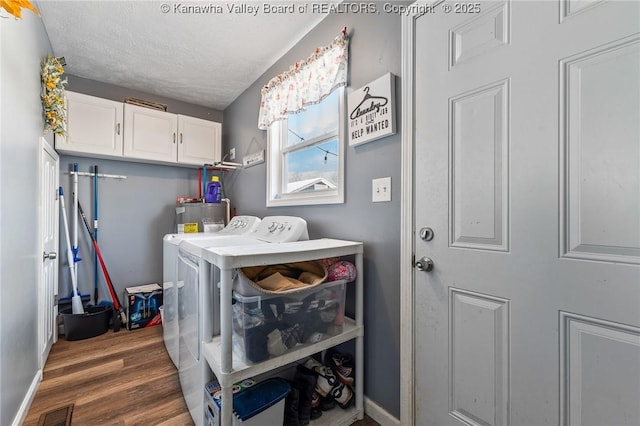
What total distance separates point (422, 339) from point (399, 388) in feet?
1.04

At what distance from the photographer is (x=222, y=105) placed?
3287 mm

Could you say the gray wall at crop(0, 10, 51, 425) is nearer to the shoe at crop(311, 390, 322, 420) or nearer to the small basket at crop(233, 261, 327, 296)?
the small basket at crop(233, 261, 327, 296)

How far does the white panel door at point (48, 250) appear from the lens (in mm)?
1908

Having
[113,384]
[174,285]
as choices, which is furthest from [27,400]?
[174,285]

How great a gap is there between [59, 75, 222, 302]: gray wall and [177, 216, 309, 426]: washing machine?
164 cm

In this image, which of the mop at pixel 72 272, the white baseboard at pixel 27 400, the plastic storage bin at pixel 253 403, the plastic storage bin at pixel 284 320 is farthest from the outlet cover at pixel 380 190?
the mop at pixel 72 272

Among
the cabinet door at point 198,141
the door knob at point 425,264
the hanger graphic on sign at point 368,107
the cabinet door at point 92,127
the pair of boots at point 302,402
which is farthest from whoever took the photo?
the cabinet door at point 198,141

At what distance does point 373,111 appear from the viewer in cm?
146

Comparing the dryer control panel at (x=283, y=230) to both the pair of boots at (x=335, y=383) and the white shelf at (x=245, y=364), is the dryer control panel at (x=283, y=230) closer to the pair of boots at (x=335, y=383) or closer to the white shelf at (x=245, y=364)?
the white shelf at (x=245, y=364)

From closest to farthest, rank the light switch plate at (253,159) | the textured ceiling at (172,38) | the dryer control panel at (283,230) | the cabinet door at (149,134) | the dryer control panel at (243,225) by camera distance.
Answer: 1. the dryer control panel at (283,230)
2. the textured ceiling at (172,38)
3. the dryer control panel at (243,225)
4. the light switch plate at (253,159)
5. the cabinet door at (149,134)

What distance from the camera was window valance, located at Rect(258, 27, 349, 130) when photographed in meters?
1.64

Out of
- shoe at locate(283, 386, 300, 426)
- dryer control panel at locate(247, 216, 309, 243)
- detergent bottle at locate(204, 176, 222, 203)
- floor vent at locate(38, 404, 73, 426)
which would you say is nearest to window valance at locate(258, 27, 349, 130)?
dryer control panel at locate(247, 216, 309, 243)

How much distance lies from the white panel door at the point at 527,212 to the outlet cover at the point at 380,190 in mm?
157

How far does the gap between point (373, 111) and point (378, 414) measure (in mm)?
1614
